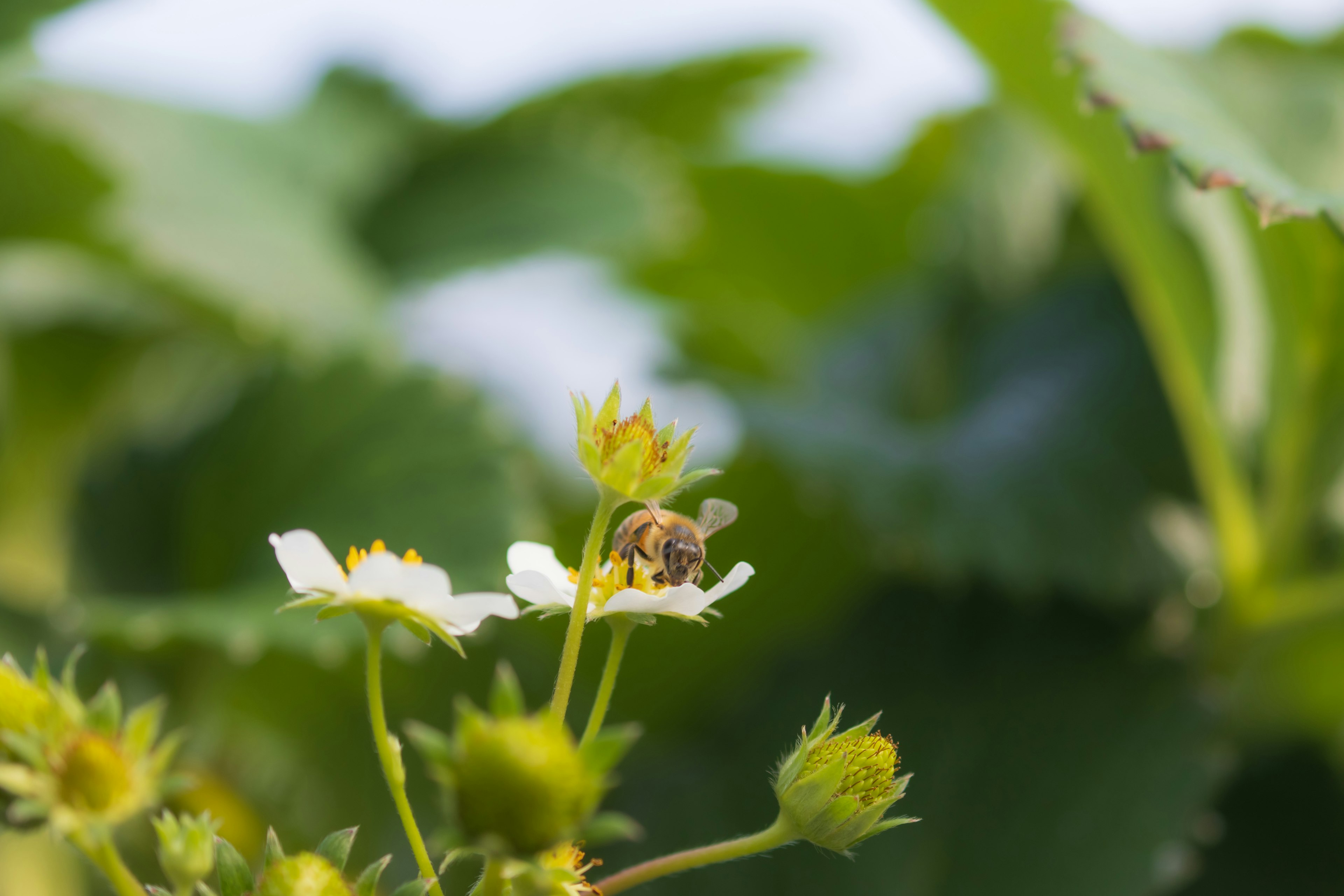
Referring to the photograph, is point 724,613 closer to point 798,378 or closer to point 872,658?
point 872,658

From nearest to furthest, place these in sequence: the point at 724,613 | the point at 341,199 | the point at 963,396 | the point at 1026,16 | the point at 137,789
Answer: the point at 137,789
the point at 1026,16
the point at 724,613
the point at 963,396
the point at 341,199

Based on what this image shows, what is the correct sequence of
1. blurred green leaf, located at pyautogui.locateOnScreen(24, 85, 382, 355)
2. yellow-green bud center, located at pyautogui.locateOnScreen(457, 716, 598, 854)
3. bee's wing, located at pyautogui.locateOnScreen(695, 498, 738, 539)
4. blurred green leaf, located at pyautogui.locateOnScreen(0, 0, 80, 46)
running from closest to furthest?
1. yellow-green bud center, located at pyautogui.locateOnScreen(457, 716, 598, 854)
2. bee's wing, located at pyautogui.locateOnScreen(695, 498, 738, 539)
3. blurred green leaf, located at pyautogui.locateOnScreen(0, 0, 80, 46)
4. blurred green leaf, located at pyautogui.locateOnScreen(24, 85, 382, 355)

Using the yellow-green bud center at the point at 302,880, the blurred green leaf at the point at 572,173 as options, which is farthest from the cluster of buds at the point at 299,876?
the blurred green leaf at the point at 572,173

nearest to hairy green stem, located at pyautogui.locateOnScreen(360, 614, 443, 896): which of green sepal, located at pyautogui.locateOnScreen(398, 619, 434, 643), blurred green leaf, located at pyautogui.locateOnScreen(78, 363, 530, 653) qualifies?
green sepal, located at pyautogui.locateOnScreen(398, 619, 434, 643)

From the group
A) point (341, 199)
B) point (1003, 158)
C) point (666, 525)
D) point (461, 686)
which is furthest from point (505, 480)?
point (341, 199)

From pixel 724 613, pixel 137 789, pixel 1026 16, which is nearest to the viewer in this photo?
pixel 137 789

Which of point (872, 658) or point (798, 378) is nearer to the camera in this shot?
point (872, 658)

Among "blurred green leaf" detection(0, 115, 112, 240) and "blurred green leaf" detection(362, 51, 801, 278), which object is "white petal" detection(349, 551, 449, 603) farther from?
"blurred green leaf" detection(362, 51, 801, 278)
